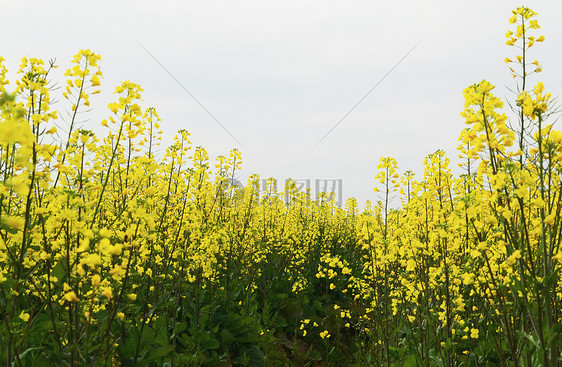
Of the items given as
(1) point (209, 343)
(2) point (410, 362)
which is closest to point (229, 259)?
(1) point (209, 343)

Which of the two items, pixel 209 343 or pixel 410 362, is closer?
pixel 410 362

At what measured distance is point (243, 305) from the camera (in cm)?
664

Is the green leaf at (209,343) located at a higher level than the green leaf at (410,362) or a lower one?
lower

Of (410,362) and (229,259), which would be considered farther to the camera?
(229,259)

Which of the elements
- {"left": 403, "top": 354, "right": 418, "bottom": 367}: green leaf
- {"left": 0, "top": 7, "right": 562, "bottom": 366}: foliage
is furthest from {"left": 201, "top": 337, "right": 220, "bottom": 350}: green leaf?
{"left": 403, "top": 354, "right": 418, "bottom": 367}: green leaf

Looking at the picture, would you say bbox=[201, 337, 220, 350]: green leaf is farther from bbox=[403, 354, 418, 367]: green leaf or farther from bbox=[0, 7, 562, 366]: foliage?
bbox=[403, 354, 418, 367]: green leaf

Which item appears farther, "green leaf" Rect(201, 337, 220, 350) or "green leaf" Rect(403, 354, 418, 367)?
"green leaf" Rect(201, 337, 220, 350)

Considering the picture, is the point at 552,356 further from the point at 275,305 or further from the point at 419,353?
the point at 275,305

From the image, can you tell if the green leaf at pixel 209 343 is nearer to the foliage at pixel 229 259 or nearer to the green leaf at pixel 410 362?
the foliage at pixel 229 259

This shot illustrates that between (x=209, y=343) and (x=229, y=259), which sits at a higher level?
(x=229, y=259)

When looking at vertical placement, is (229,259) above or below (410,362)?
above

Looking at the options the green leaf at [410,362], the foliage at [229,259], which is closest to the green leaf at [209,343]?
the foliage at [229,259]

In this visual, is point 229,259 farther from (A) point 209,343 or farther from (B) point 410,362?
(B) point 410,362

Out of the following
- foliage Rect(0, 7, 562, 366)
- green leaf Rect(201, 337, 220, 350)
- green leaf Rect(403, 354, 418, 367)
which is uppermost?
foliage Rect(0, 7, 562, 366)
